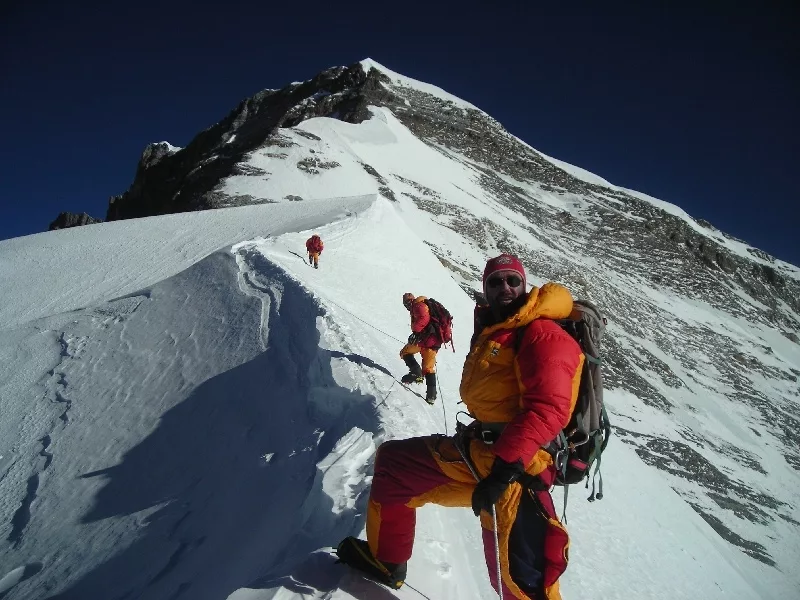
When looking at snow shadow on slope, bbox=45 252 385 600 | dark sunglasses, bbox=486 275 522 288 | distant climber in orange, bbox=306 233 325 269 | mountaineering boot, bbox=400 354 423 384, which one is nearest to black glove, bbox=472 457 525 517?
dark sunglasses, bbox=486 275 522 288

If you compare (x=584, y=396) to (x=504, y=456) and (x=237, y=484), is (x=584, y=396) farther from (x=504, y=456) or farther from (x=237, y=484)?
(x=237, y=484)

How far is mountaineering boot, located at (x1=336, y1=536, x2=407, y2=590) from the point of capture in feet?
9.15

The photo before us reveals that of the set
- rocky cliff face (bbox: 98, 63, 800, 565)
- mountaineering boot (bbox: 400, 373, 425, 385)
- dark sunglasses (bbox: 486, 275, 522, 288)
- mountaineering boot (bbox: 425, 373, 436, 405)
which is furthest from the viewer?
rocky cliff face (bbox: 98, 63, 800, 565)

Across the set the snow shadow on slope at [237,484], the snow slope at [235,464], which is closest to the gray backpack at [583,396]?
the snow slope at [235,464]

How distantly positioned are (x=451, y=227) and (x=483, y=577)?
36.6 meters

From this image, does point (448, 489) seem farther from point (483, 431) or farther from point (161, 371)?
point (161, 371)

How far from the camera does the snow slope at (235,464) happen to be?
357 cm

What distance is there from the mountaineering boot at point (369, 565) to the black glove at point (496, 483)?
0.88 metres

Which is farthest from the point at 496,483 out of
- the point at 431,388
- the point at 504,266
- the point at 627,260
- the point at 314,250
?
the point at 627,260

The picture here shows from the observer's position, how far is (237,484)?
14.7 ft

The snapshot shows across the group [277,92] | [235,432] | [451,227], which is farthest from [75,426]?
[277,92]

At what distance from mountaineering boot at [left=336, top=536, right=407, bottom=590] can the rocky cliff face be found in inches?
935

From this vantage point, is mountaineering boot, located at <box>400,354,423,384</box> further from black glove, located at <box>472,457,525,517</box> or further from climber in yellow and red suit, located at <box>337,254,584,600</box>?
black glove, located at <box>472,457,525,517</box>

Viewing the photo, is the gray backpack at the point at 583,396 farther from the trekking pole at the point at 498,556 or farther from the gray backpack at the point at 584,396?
the trekking pole at the point at 498,556
